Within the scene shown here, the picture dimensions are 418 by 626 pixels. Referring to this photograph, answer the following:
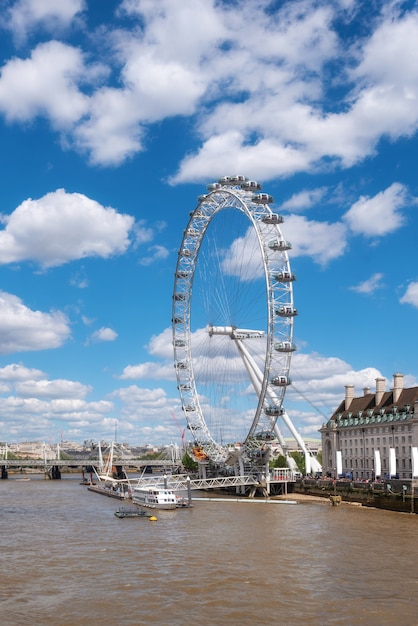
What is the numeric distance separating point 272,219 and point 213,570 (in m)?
41.9

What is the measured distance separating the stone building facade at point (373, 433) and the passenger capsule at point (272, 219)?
18.7 metres

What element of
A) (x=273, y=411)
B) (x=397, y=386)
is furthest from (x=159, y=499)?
(x=397, y=386)

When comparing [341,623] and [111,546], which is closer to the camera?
[341,623]

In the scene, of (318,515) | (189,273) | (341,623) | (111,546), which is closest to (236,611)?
(341,623)

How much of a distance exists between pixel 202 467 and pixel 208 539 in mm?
49652

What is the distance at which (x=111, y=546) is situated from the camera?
3612cm

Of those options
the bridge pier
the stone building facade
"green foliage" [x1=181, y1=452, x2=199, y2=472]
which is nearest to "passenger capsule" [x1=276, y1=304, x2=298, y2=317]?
the stone building facade

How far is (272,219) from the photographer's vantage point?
66.6 metres

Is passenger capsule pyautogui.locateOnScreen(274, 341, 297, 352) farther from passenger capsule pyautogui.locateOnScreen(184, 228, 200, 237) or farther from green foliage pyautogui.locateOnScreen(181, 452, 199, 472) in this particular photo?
green foliage pyautogui.locateOnScreen(181, 452, 199, 472)

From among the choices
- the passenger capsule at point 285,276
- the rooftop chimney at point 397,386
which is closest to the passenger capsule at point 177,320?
the passenger capsule at point 285,276

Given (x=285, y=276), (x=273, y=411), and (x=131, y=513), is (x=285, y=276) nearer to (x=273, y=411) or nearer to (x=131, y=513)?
(x=273, y=411)

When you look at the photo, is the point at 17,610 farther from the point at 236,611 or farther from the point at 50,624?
the point at 236,611

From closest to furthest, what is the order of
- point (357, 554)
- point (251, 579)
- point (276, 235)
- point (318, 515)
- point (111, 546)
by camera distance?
point (251, 579), point (357, 554), point (111, 546), point (318, 515), point (276, 235)

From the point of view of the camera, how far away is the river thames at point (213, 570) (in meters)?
22.5
